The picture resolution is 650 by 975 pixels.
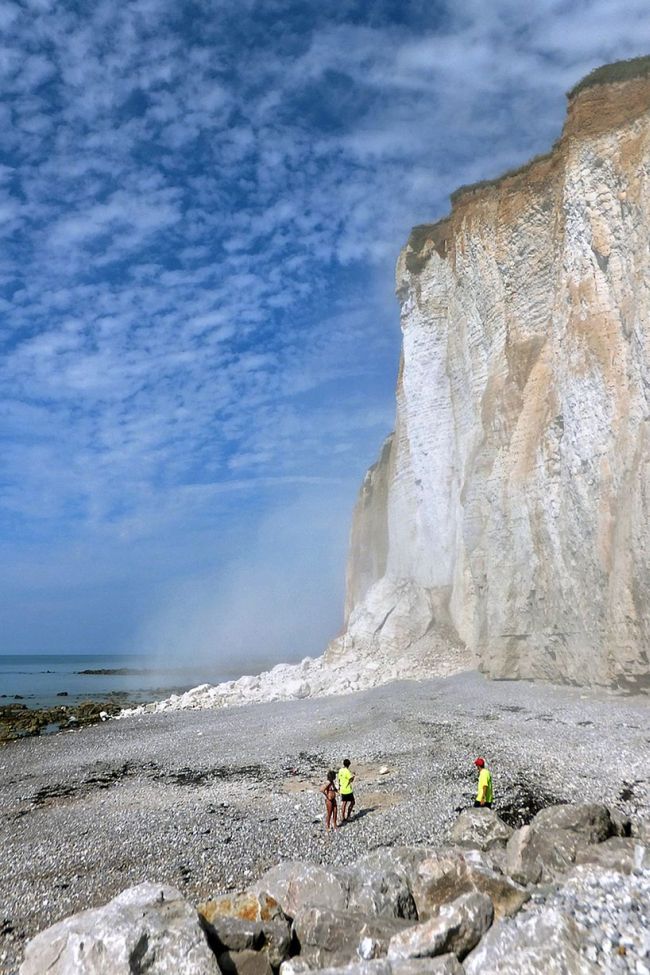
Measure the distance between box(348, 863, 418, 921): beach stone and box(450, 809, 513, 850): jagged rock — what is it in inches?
103

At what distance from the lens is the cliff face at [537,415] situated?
853 inches

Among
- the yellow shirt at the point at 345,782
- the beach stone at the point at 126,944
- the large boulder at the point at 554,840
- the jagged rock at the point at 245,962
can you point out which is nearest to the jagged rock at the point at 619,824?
the large boulder at the point at 554,840

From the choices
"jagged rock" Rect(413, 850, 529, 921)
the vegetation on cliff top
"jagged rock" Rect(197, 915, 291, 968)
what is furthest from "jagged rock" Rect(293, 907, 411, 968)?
the vegetation on cliff top

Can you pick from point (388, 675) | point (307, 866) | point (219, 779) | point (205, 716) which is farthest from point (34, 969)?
point (388, 675)

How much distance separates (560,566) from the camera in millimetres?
24234

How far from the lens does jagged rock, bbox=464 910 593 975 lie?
559 cm

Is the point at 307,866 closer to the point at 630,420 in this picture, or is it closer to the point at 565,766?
the point at 565,766

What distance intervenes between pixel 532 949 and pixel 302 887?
3.54 m

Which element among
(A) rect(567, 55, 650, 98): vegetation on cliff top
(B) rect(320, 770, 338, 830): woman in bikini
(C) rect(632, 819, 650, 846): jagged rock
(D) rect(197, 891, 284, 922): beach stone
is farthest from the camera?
(A) rect(567, 55, 650, 98): vegetation on cliff top

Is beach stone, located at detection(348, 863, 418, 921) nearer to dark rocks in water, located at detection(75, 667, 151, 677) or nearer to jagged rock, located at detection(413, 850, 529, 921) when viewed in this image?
jagged rock, located at detection(413, 850, 529, 921)

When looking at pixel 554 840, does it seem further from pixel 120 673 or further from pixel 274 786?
pixel 120 673

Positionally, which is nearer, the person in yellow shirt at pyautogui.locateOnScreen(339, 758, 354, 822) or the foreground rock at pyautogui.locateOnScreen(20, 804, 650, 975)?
the foreground rock at pyautogui.locateOnScreen(20, 804, 650, 975)

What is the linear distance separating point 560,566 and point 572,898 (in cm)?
1839

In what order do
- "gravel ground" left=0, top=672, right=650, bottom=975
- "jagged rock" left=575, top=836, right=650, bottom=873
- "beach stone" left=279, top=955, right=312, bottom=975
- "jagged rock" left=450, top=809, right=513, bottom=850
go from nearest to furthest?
"beach stone" left=279, top=955, right=312, bottom=975, "jagged rock" left=575, top=836, right=650, bottom=873, "jagged rock" left=450, top=809, right=513, bottom=850, "gravel ground" left=0, top=672, right=650, bottom=975
